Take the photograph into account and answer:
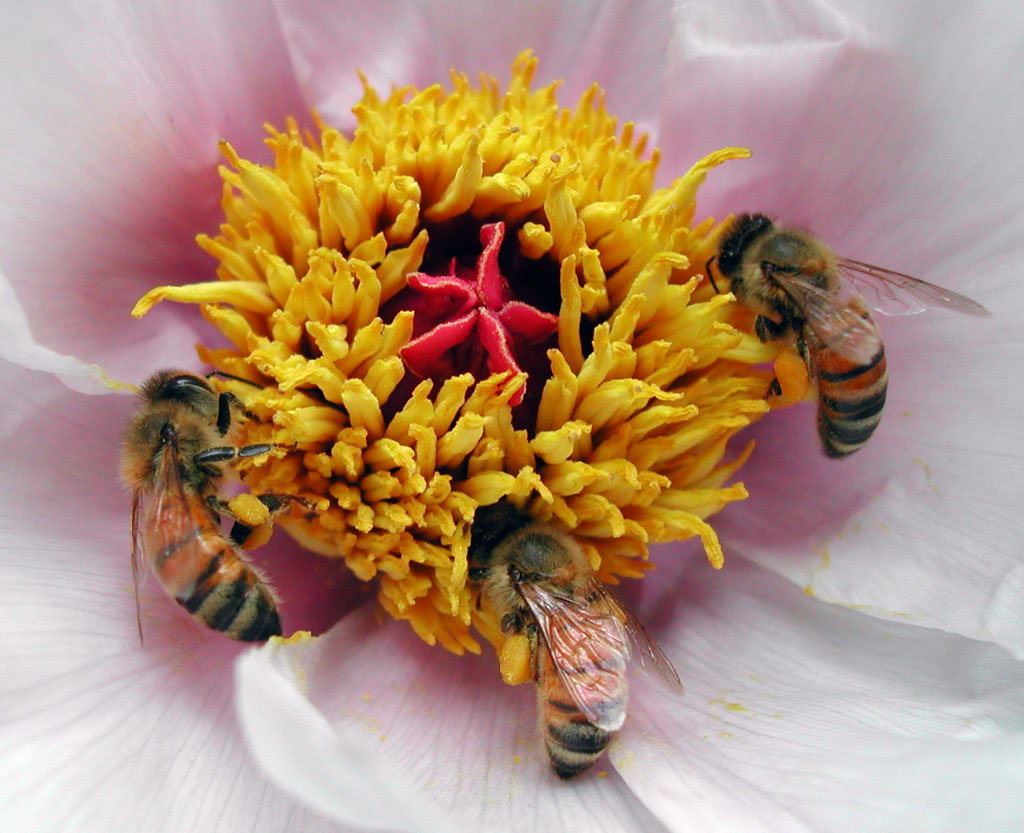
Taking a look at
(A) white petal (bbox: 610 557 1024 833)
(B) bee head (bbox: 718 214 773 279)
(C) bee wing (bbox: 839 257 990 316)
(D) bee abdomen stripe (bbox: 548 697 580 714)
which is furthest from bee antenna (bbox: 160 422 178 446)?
(C) bee wing (bbox: 839 257 990 316)

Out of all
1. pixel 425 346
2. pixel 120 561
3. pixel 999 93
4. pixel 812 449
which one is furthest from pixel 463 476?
pixel 999 93

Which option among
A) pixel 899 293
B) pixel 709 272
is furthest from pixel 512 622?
pixel 899 293

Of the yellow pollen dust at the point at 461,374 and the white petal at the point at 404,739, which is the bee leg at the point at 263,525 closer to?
the yellow pollen dust at the point at 461,374

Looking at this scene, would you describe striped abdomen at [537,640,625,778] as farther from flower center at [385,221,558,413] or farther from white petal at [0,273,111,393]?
white petal at [0,273,111,393]

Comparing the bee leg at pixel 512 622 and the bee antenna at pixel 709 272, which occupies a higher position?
the bee antenna at pixel 709 272

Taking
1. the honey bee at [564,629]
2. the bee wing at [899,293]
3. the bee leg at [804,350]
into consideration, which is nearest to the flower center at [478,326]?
the honey bee at [564,629]

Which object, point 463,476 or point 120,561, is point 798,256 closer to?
point 463,476
